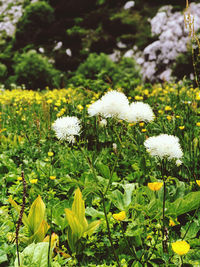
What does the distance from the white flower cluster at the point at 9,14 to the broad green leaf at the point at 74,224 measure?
1990cm

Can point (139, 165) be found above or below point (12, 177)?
below

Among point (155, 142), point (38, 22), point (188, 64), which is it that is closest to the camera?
point (155, 142)

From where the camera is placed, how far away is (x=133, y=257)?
1018 mm

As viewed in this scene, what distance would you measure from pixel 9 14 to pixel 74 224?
75.4 ft

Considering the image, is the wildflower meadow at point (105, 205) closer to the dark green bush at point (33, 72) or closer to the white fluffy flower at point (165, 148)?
the white fluffy flower at point (165, 148)

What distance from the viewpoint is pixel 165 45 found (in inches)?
430

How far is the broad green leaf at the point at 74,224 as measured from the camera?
1039 mm

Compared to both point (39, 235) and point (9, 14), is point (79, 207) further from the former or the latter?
point (9, 14)

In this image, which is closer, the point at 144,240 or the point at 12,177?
the point at 144,240

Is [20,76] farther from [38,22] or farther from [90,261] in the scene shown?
[90,261]

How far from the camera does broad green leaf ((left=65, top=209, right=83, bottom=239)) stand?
1.04m

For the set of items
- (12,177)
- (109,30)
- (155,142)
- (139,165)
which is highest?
(109,30)

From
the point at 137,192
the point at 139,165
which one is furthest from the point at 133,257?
the point at 139,165

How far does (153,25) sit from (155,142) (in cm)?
1288
